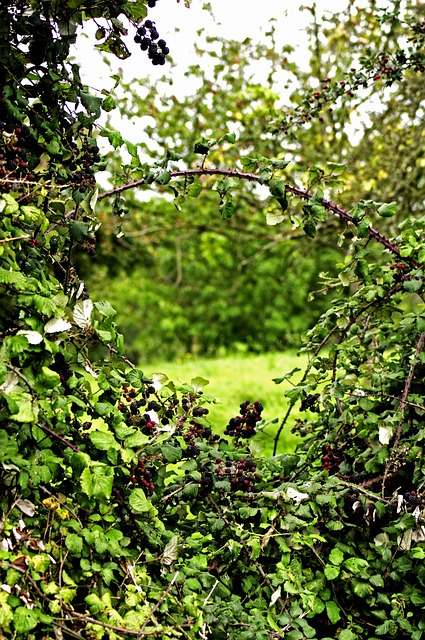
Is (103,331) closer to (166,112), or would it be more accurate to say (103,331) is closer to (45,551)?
(45,551)

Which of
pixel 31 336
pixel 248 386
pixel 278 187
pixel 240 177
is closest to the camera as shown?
pixel 31 336

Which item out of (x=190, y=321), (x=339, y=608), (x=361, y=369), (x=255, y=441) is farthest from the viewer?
(x=190, y=321)

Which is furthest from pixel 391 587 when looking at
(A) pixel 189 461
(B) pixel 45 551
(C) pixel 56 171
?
(C) pixel 56 171

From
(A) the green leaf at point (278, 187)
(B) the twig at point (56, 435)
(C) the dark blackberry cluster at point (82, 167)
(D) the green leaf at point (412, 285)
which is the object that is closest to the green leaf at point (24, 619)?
(B) the twig at point (56, 435)

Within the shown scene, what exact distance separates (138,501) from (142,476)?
0.09 m

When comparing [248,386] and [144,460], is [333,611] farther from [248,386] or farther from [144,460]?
[248,386]

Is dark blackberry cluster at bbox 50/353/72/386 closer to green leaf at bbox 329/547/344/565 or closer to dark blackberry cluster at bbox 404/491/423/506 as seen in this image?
green leaf at bbox 329/547/344/565

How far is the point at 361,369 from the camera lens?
2729 mm

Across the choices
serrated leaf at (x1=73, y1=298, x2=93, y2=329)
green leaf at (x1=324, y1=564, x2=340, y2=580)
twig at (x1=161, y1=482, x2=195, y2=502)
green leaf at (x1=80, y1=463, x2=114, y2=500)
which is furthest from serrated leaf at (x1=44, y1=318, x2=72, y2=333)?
green leaf at (x1=324, y1=564, x2=340, y2=580)

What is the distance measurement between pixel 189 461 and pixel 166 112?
18.3 ft

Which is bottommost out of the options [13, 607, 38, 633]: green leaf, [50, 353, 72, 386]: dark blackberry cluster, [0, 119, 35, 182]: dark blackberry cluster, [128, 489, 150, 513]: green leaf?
[13, 607, 38, 633]: green leaf

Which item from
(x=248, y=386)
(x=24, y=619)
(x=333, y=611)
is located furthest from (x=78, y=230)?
(x=248, y=386)

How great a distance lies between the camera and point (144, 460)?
6.53ft

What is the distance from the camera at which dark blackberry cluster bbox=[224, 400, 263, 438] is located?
240 centimetres
